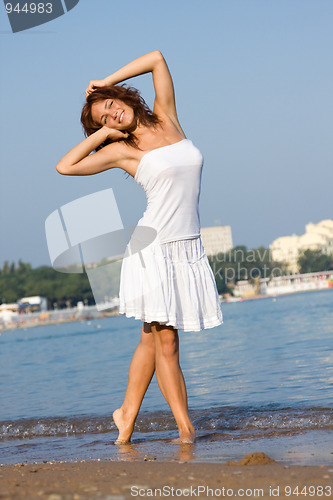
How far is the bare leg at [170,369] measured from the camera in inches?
135

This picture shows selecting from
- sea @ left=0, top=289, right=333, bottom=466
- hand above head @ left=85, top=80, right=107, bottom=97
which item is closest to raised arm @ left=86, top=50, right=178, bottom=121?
hand above head @ left=85, top=80, right=107, bottom=97

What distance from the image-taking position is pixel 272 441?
11.7ft

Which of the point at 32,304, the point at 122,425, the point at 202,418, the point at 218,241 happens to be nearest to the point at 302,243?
the point at 218,241

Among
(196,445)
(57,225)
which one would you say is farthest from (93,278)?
(196,445)

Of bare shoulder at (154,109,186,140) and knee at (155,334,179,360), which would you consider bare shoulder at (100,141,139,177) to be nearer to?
bare shoulder at (154,109,186,140)

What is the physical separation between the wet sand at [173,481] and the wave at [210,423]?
1310 mm

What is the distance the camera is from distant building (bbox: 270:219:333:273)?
10294 cm

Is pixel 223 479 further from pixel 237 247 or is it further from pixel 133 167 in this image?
pixel 237 247

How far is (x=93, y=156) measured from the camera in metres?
3.32

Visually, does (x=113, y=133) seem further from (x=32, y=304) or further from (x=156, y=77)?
(x=32, y=304)

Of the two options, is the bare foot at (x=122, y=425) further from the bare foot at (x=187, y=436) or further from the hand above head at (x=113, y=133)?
the hand above head at (x=113, y=133)

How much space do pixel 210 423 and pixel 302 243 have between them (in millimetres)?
116688

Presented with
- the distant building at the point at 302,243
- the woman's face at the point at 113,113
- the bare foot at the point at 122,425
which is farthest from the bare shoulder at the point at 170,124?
the distant building at the point at 302,243

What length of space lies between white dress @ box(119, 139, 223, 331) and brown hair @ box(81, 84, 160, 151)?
17 cm
